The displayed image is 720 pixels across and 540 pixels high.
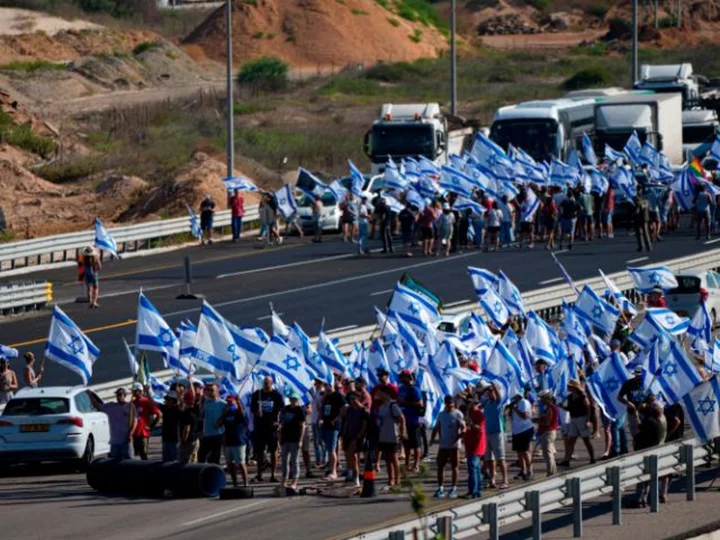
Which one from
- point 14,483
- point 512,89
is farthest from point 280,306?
point 512,89

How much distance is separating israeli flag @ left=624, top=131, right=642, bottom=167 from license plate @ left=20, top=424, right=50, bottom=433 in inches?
1154

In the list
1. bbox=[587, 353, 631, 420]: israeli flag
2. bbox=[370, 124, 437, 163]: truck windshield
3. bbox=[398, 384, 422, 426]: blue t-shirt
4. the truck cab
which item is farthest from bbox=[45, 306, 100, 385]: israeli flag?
bbox=[370, 124, 437, 163]: truck windshield

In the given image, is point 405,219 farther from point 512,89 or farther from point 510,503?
point 512,89

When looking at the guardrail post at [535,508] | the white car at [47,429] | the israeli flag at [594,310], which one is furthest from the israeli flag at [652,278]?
the guardrail post at [535,508]

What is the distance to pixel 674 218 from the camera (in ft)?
167

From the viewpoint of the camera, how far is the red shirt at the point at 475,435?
21.7 m

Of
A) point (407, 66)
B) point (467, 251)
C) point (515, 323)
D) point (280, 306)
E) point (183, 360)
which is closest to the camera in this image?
point (183, 360)

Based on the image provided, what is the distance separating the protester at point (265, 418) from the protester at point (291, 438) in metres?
0.52

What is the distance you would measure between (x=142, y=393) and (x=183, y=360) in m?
2.13

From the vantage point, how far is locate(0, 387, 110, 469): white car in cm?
2462

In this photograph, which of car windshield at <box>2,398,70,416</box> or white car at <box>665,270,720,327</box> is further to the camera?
white car at <box>665,270,720,327</box>

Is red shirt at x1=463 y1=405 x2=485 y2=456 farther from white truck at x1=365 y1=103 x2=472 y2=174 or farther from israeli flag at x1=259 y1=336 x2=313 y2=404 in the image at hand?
white truck at x1=365 y1=103 x2=472 y2=174

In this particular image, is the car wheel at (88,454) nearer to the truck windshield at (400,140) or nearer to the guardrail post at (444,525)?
the guardrail post at (444,525)

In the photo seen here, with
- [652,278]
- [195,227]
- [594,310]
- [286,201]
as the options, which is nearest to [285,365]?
[594,310]
